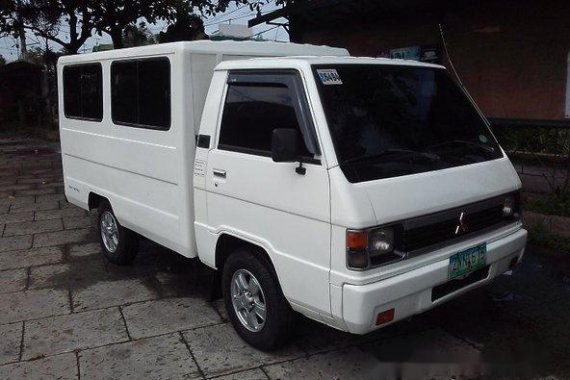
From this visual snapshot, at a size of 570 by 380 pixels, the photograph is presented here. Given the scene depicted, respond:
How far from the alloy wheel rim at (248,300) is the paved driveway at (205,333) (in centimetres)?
18

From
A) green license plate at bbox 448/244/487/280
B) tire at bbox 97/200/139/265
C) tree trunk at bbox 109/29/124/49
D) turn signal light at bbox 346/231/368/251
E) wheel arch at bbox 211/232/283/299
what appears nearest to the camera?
turn signal light at bbox 346/231/368/251

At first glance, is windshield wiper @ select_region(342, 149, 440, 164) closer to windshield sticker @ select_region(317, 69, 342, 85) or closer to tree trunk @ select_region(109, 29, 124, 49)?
windshield sticker @ select_region(317, 69, 342, 85)

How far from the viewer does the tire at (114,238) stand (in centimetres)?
513

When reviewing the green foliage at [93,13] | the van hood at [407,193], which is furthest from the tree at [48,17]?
the van hood at [407,193]

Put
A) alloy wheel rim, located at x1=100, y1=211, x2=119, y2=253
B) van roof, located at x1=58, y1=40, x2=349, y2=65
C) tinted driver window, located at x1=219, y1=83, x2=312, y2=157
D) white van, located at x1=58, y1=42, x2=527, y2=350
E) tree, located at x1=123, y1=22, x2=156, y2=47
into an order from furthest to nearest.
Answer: tree, located at x1=123, y1=22, x2=156, y2=47 → alloy wheel rim, located at x1=100, y1=211, x2=119, y2=253 → van roof, located at x1=58, y1=40, x2=349, y2=65 → tinted driver window, located at x1=219, y1=83, x2=312, y2=157 → white van, located at x1=58, y1=42, x2=527, y2=350

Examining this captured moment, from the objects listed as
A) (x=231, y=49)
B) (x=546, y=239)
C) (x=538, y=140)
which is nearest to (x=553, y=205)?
(x=546, y=239)

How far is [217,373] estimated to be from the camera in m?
3.35

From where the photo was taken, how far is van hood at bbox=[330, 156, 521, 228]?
2.80 m

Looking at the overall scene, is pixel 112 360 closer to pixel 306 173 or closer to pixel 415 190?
pixel 306 173

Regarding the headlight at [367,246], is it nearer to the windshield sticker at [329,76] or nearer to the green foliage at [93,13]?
the windshield sticker at [329,76]

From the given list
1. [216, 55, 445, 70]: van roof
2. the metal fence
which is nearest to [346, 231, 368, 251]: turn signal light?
[216, 55, 445, 70]: van roof

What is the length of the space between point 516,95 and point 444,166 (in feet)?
18.1

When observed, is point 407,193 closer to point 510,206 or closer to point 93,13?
point 510,206

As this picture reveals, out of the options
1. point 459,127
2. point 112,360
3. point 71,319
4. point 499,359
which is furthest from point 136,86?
point 499,359
